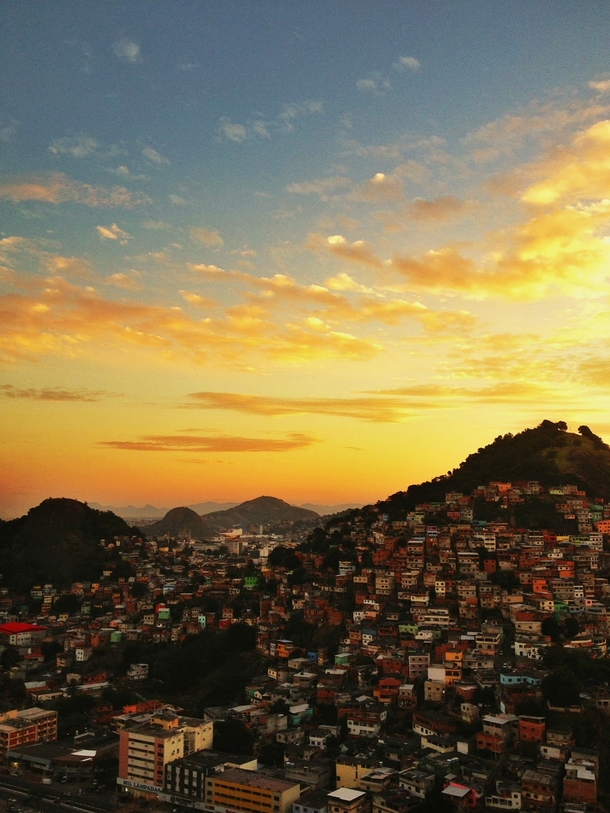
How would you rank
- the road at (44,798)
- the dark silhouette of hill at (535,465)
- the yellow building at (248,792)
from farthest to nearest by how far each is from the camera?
the dark silhouette of hill at (535,465) → the road at (44,798) → the yellow building at (248,792)

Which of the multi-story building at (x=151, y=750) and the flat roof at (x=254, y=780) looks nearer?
the flat roof at (x=254, y=780)

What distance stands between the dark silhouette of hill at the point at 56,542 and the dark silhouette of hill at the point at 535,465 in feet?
73.1

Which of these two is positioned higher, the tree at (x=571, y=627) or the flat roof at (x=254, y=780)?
the tree at (x=571, y=627)

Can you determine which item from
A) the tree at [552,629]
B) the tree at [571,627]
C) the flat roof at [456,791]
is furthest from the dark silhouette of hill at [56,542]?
the flat roof at [456,791]

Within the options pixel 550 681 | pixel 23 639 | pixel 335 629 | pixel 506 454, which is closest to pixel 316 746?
pixel 550 681

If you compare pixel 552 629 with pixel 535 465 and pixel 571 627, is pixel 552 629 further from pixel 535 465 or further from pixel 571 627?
pixel 535 465

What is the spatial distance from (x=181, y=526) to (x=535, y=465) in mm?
82225

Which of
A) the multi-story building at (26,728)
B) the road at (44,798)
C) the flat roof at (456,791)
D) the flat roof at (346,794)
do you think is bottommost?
the road at (44,798)

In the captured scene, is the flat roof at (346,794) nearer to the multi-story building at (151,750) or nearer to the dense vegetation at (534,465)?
the multi-story building at (151,750)

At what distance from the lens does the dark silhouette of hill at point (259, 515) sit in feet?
467

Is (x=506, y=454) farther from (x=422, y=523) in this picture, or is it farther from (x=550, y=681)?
(x=550, y=681)

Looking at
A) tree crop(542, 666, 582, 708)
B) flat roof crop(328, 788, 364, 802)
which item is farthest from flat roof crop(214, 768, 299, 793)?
tree crop(542, 666, 582, 708)

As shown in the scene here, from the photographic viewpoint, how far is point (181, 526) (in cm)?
11744

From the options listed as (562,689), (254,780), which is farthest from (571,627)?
(254,780)
